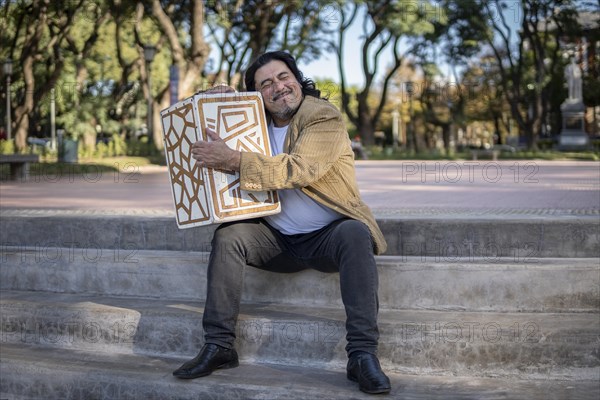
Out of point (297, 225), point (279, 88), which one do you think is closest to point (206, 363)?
point (297, 225)

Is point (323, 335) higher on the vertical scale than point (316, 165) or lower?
lower

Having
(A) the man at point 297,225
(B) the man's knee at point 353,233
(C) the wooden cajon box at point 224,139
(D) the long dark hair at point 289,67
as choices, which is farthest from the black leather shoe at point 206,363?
(D) the long dark hair at point 289,67

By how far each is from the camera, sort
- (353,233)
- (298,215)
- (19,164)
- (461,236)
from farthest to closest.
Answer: (19,164)
(461,236)
(298,215)
(353,233)

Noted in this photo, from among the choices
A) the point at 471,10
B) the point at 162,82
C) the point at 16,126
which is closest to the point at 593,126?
the point at 471,10

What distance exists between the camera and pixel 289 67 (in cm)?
391

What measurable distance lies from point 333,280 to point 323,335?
42 centimetres

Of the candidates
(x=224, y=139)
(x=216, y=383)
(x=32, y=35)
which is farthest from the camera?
(x=32, y=35)

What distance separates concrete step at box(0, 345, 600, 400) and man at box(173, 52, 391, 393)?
93 millimetres

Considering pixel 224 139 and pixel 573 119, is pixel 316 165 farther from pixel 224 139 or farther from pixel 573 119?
pixel 573 119

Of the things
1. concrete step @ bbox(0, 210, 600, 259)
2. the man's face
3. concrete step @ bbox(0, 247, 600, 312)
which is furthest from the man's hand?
concrete step @ bbox(0, 210, 600, 259)

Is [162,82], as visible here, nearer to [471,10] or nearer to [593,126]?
[471,10]

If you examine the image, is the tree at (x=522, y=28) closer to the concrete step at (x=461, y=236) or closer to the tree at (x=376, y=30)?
the tree at (x=376, y=30)

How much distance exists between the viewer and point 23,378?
3.65m

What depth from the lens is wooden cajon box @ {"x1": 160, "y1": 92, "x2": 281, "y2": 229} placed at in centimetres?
354
